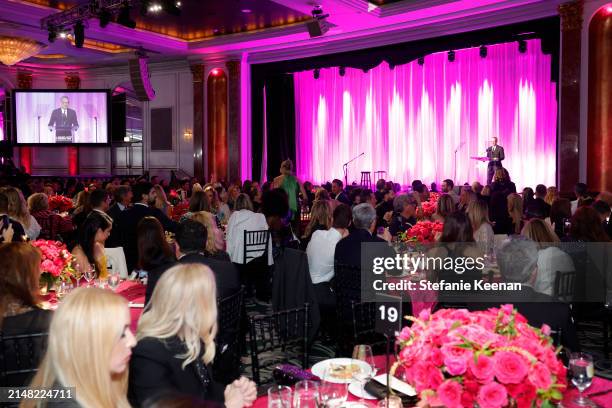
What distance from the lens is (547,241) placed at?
14.6 feet

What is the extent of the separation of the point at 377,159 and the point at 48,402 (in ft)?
47.0

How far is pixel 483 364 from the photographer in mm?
1678

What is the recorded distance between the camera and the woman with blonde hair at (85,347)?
1668 millimetres

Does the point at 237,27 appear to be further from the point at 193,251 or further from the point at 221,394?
the point at 221,394

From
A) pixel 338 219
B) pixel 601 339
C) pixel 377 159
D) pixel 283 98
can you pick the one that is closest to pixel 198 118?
pixel 283 98

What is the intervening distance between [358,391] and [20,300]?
1.72 metres

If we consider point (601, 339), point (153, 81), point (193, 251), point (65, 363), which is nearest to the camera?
point (65, 363)

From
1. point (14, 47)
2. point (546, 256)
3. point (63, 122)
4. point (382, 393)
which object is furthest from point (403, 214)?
point (63, 122)

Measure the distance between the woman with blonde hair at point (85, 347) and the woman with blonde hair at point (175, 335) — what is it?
0.42 m

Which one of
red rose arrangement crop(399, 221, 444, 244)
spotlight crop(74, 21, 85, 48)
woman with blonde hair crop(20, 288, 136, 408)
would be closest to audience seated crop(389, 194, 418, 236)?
red rose arrangement crop(399, 221, 444, 244)

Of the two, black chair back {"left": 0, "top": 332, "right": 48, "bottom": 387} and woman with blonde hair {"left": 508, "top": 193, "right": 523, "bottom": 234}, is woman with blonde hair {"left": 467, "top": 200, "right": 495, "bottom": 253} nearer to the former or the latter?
woman with blonde hair {"left": 508, "top": 193, "right": 523, "bottom": 234}

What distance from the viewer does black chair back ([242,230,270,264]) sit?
6931 mm

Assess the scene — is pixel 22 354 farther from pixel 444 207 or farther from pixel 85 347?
pixel 444 207

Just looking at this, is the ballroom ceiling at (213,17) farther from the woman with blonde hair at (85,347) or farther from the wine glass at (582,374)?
the woman with blonde hair at (85,347)
